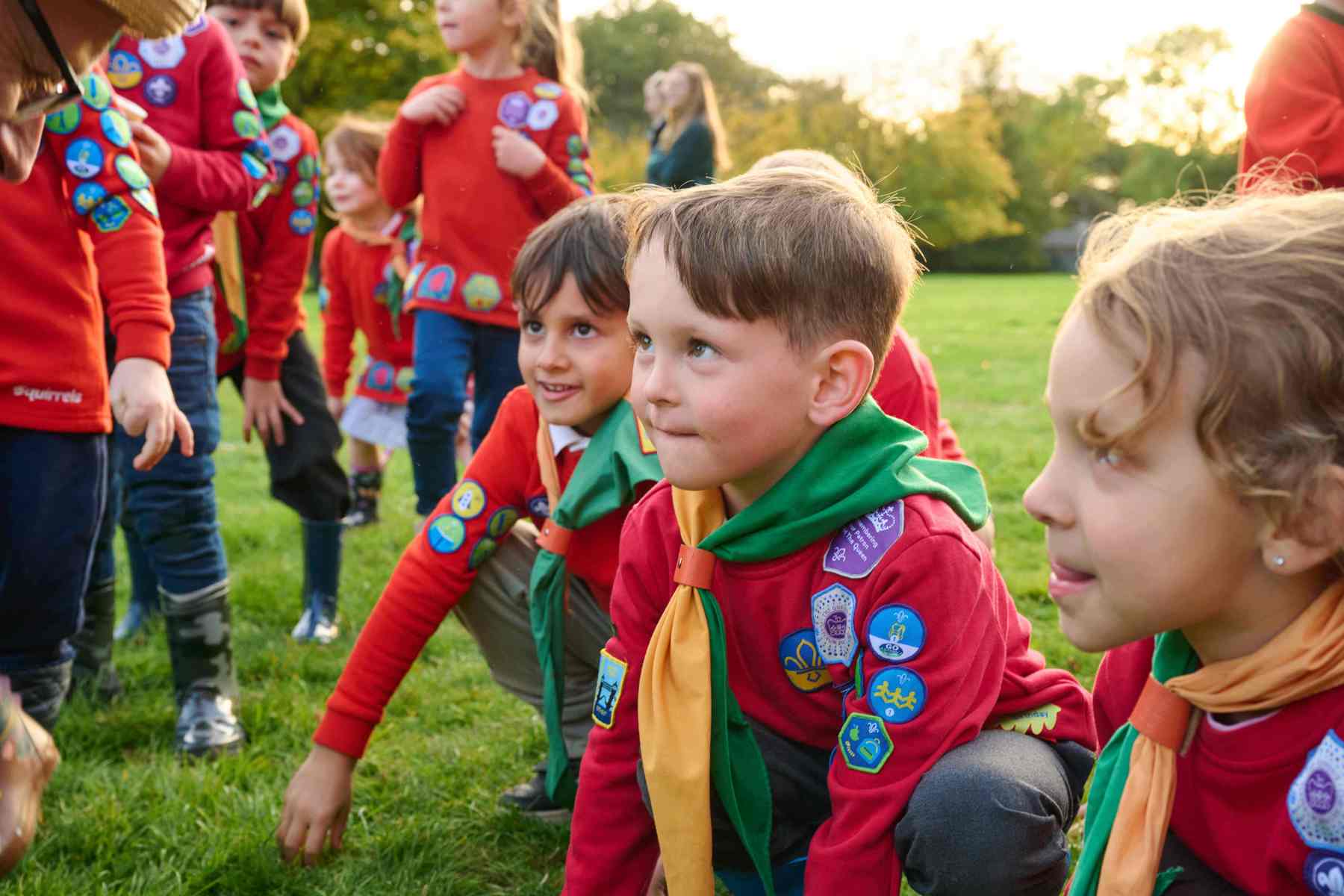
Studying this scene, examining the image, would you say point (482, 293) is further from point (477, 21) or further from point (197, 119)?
point (197, 119)

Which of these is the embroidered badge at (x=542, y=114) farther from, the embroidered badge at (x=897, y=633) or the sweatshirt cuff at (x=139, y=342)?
the embroidered badge at (x=897, y=633)

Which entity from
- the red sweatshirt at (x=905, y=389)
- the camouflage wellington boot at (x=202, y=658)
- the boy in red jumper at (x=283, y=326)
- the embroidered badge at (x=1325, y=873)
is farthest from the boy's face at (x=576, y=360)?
the boy in red jumper at (x=283, y=326)

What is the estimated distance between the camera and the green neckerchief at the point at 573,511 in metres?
2.50

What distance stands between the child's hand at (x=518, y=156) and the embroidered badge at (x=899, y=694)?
9.09ft

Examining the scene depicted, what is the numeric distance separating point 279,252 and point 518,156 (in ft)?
2.78

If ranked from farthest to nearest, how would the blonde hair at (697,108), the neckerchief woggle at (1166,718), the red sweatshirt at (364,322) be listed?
the blonde hair at (697,108)
the red sweatshirt at (364,322)
the neckerchief woggle at (1166,718)

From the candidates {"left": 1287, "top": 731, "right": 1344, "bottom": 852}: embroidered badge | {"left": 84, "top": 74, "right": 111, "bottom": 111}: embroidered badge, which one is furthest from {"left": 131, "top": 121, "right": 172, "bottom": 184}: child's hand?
{"left": 1287, "top": 731, "right": 1344, "bottom": 852}: embroidered badge

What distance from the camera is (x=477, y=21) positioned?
4.29 m

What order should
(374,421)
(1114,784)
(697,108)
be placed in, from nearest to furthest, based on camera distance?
(1114,784)
(374,421)
(697,108)

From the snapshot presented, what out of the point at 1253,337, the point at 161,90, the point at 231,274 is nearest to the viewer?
the point at 1253,337

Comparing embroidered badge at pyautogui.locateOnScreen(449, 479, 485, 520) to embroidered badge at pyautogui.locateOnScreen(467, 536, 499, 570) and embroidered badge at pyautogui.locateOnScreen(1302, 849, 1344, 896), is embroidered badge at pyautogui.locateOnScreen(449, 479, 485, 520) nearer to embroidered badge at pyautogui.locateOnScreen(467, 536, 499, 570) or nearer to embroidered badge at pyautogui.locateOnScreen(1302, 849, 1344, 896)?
embroidered badge at pyautogui.locateOnScreen(467, 536, 499, 570)

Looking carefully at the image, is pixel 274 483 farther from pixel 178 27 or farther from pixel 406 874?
pixel 178 27

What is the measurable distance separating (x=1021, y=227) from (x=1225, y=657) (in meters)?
48.2

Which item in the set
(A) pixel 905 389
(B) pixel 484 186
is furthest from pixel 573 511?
(B) pixel 484 186
